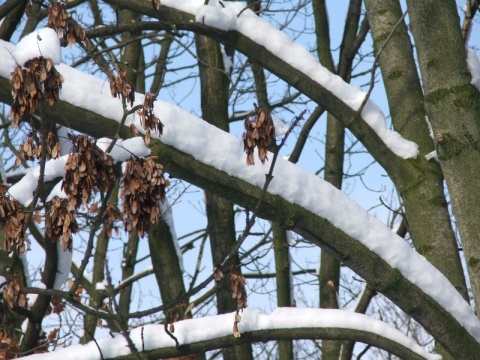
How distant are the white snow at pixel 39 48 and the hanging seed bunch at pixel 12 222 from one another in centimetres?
60

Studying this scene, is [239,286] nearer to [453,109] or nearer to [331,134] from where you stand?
[453,109]

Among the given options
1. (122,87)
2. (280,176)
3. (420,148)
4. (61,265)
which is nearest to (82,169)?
(122,87)

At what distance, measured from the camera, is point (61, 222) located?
2572mm

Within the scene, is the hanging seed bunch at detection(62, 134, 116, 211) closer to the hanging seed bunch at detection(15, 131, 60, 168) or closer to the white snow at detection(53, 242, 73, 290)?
the hanging seed bunch at detection(15, 131, 60, 168)

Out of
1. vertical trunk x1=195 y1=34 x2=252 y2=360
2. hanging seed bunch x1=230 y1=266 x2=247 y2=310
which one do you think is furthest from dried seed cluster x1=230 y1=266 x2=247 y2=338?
vertical trunk x1=195 y1=34 x2=252 y2=360

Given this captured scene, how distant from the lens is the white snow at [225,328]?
3236 millimetres

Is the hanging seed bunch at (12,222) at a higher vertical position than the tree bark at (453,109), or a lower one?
lower

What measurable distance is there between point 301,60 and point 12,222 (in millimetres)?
2032

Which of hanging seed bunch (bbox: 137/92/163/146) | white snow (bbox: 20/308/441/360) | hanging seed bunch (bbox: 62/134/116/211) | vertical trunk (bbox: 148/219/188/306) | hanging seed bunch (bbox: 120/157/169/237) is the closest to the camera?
hanging seed bunch (bbox: 62/134/116/211)

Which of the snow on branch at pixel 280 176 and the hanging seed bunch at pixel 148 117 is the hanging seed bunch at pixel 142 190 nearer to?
the hanging seed bunch at pixel 148 117

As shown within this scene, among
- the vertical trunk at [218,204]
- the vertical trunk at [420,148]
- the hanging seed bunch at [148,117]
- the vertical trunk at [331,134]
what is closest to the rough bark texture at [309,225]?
the hanging seed bunch at [148,117]

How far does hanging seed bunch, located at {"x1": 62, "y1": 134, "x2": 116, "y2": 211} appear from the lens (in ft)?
7.88

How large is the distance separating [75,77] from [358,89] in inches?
68.3

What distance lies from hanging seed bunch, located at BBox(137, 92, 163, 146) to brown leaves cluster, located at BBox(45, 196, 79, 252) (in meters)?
0.42
